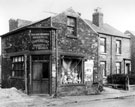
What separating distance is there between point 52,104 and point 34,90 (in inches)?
133

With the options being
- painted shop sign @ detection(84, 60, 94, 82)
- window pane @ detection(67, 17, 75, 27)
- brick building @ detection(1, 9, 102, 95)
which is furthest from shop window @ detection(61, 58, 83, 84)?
window pane @ detection(67, 17, 75, 27)

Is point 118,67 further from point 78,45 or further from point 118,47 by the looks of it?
point 78,45

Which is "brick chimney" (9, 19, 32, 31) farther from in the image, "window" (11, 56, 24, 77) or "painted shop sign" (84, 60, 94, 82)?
"painted shop sign" (84, 60, 94, 82)

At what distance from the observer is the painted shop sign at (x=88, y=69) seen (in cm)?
1922

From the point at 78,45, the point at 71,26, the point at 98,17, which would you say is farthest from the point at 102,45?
the point at 71,26

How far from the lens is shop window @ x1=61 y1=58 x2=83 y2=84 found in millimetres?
18131

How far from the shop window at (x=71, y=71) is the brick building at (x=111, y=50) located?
819 cm

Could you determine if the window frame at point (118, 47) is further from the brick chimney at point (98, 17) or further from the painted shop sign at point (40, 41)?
the painted shop sign at point (40, 41)

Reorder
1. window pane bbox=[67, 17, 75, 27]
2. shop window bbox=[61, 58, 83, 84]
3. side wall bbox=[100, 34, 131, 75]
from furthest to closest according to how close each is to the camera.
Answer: side wall bbox=[100, 34, 131, 75]
window pane bbox=[67, 17, 75, 27]
shop window bbox=[61, 58, 83, 84]

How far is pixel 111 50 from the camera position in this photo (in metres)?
28.1

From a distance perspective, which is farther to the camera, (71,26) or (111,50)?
(111,50)

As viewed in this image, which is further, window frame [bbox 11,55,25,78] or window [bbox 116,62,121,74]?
window [bbox 116,62,121,74]

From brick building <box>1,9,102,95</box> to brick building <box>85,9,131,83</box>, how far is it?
7.10 meters

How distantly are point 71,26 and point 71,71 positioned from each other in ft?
11.8
